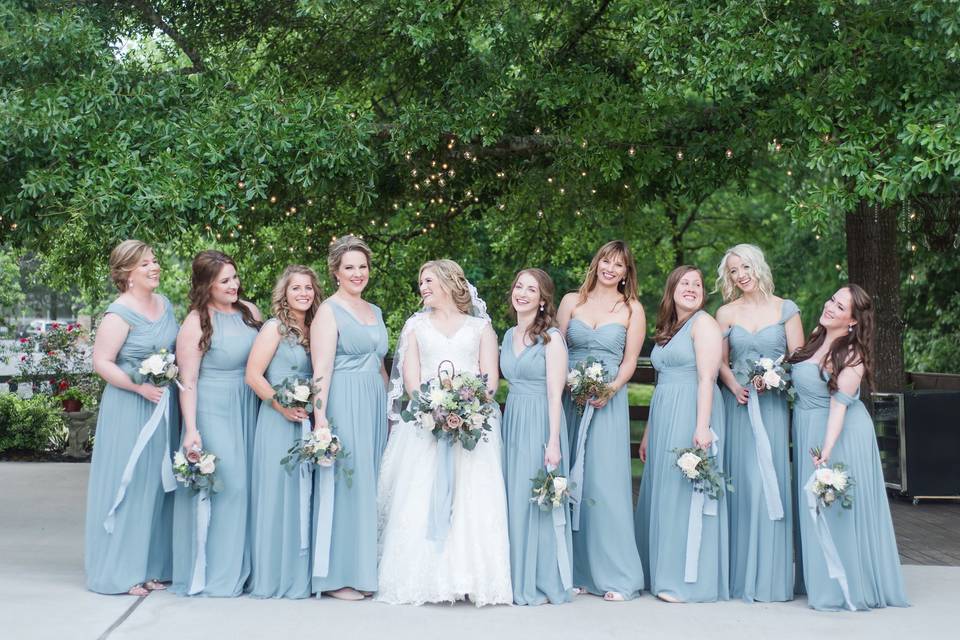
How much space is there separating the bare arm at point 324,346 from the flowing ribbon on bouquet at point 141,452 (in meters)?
0.94

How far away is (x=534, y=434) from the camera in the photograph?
670 centimetres

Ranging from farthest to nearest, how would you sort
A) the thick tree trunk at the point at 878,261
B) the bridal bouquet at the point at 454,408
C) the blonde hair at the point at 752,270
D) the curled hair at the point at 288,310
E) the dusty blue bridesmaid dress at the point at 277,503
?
the thick tree trunk at the point at 878,261 < the blonde hair at the point at 752,270 < the curled hair at the point at 288,310 < the dusty blue bridesmaid dress at the point at 277,503 < the bridal bouquet at the point at 454,408

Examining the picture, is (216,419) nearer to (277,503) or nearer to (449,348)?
(277,503)

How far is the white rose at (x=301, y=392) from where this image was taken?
6.41 meters

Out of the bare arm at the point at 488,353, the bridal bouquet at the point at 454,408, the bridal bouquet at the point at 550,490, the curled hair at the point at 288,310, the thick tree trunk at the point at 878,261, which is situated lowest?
the bridal bouquet at the point at 550,490

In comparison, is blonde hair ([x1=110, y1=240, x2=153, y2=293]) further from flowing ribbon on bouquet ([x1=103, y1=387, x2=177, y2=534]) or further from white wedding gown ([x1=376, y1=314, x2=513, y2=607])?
white wedding gown ([x1=376, y1=314, x2=513, y2=607])

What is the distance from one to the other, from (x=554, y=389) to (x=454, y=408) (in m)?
0.72

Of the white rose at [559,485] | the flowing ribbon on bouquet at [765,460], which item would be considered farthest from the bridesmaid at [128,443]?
the flowing ribbon on bouquet at [765,460]

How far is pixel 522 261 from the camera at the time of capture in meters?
14.8

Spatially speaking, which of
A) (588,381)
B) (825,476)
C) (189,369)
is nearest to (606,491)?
(588,381)

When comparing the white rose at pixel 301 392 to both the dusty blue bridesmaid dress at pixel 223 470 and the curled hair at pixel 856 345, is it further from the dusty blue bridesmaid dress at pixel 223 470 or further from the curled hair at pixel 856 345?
the curled hair at pixel 856 345

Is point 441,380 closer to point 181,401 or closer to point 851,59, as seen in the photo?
point 181,401

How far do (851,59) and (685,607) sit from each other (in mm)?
4132

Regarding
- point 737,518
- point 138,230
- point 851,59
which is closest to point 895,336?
point 851,59
